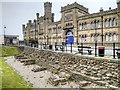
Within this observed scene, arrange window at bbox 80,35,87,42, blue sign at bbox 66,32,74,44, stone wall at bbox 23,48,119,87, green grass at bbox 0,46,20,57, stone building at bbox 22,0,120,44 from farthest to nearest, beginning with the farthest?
blue sign at bbox 66,32,74,44 < green grass at bbox 0,46,20,57 < window at bbox 80,35,87,42 < stone building at bbox 22,0,120,44 < stone wall at bbox 23,48,119,87

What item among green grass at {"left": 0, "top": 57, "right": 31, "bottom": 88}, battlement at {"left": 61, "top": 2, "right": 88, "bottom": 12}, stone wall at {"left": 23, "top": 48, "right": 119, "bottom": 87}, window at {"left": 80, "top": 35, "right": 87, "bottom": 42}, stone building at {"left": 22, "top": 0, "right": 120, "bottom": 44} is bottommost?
green grass at {"left": 0, "top": 57, "right": 31, "bottom": 88}

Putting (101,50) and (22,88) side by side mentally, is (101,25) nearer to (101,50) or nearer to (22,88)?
(101,50)

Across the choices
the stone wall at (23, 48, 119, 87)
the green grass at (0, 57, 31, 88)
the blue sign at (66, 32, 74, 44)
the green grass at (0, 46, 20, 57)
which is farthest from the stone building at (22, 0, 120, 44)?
the green grass at (0, 57, 31, 88)

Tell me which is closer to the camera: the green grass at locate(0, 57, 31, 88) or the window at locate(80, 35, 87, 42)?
the green grass at locate(0, 57, 31, 88)

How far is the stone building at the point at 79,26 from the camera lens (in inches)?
1430

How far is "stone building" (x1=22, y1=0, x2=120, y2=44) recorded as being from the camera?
3631cm

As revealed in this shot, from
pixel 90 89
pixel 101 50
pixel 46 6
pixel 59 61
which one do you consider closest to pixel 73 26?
pixel 46 6

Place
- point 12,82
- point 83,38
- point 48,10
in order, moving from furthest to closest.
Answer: point 48,10
point 83,38
point 12,82

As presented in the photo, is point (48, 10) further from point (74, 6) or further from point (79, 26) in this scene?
point (79, 26)

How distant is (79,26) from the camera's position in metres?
44.0

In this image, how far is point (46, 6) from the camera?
61.3 m

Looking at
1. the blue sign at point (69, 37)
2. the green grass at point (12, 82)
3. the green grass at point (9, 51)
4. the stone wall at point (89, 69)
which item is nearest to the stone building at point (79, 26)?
the blue sign at point (69, 37)

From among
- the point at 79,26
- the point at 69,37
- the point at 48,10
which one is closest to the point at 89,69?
the point at 79,26

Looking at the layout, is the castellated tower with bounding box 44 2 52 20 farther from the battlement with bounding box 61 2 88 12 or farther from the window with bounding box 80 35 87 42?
the window with bounding box 80 35 87 42
